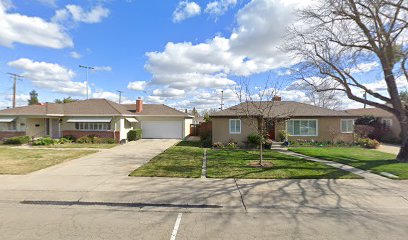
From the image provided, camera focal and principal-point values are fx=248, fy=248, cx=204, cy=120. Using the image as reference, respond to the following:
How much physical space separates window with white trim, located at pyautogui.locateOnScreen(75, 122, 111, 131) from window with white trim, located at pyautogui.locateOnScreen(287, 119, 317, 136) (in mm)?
17040

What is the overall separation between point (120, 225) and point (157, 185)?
307cm

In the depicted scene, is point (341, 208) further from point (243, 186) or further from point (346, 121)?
point (346, 121)

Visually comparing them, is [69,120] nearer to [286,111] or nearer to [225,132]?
[225,132]

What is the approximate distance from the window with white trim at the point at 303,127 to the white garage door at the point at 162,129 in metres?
13.0

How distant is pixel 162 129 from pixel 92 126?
7.93m

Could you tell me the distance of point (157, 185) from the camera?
26.6ft

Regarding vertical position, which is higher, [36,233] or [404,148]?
[404,148]

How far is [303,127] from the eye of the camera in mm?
21266

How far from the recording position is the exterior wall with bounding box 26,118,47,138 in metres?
23.7

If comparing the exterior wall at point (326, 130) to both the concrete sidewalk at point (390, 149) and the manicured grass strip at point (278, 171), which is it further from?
the manicured grass strip at point (278, 171)

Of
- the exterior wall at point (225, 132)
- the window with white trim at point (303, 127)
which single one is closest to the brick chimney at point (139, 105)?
the exterior wall at point (225, 132)

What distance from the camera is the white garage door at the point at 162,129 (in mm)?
29375

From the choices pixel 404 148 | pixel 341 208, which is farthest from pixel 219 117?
pixel 341 208

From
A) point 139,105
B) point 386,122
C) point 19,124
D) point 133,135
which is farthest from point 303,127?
point 19,124
